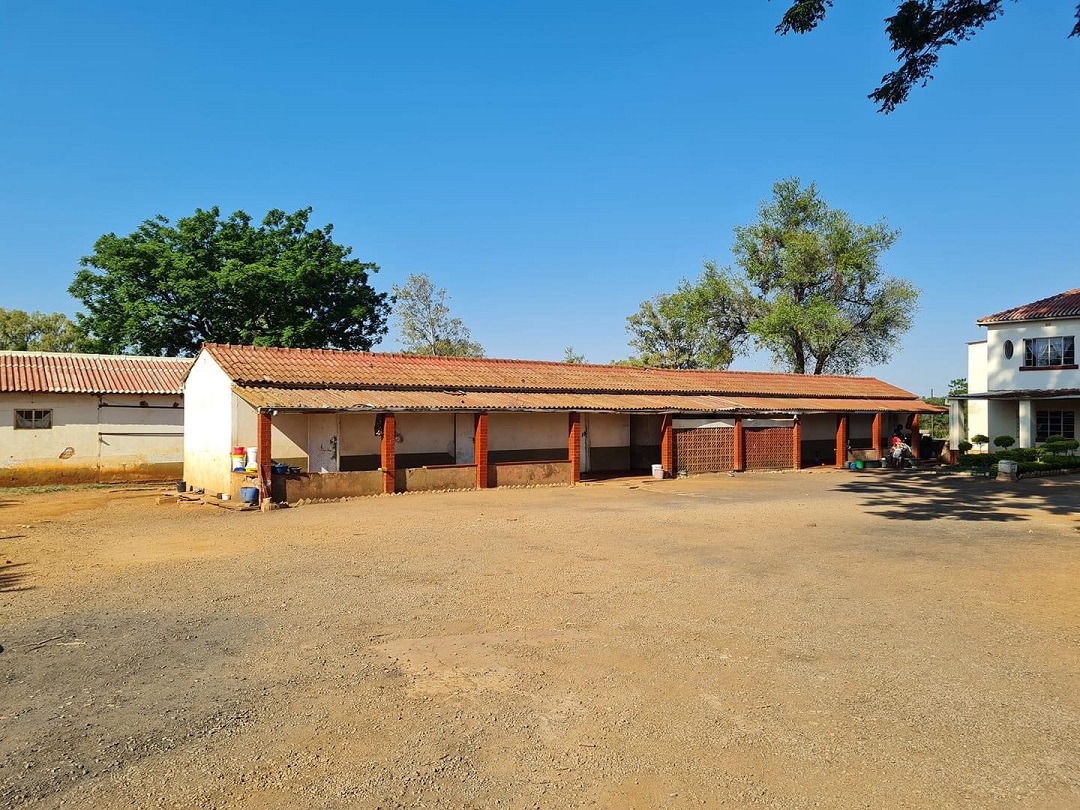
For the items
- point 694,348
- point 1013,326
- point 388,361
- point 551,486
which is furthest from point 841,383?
point 388,361

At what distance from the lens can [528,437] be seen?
23.7 m

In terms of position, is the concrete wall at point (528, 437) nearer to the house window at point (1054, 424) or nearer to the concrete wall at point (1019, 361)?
the concrete wall at point (1019, 361)

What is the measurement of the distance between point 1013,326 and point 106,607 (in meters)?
34.6

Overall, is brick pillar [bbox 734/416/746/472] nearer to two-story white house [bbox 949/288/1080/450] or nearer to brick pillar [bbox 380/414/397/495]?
two-story white house [bbox 949/288/1080/450]

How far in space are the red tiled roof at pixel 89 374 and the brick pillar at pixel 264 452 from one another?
931 centimetres

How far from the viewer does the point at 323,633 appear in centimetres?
666

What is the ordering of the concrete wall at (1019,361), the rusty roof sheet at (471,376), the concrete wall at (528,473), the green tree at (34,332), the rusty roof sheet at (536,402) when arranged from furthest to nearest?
1. the green tree at (34,332)
2. the concrete wall at (1019,361)
3. the concrete wall at (528,473)
4. the rusty roof sheet at (471,376)
5. the rusty roof sheet at (536,402)

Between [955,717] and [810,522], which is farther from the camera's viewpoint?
[810,522]

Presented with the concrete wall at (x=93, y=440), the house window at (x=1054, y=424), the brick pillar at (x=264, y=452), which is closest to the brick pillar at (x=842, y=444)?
the house window at (x=1054, y=424)

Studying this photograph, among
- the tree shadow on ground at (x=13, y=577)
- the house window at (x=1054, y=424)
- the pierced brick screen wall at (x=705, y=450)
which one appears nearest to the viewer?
the tree shadow on ground at (x=13, y=577)

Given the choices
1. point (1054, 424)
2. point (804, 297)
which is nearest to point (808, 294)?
point (804, 297)

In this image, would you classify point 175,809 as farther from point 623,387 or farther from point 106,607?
point 623,387

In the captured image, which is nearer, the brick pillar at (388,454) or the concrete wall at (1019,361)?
the brick pillar at (388,454)

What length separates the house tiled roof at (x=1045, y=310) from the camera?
95.6 ft
